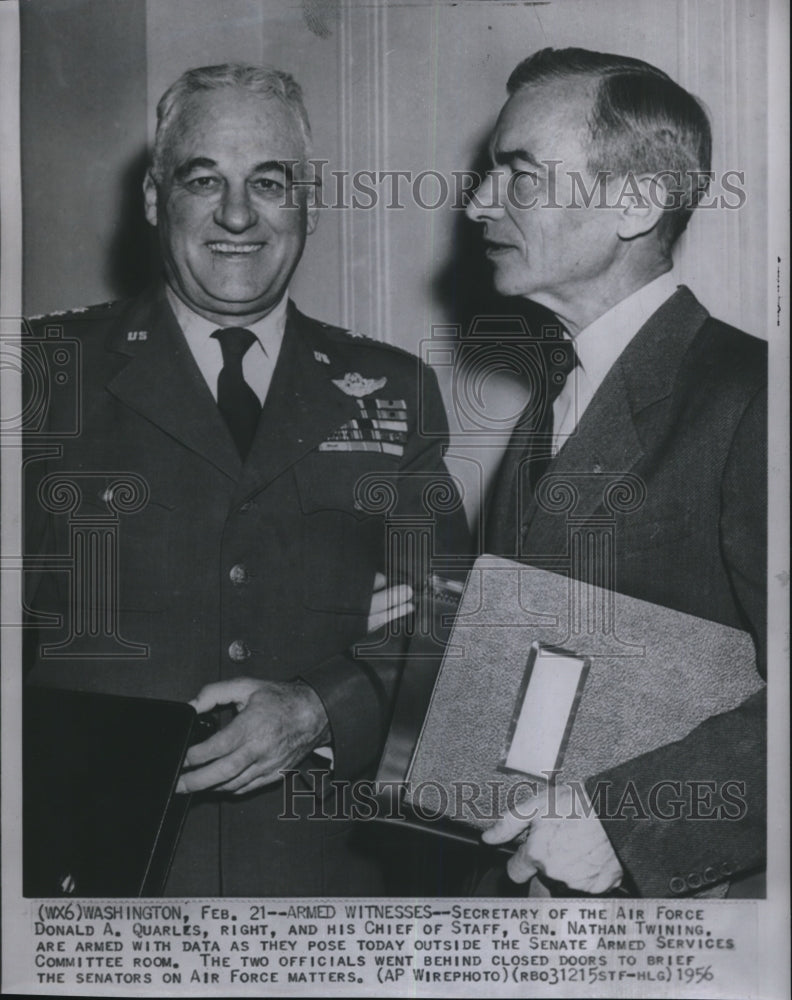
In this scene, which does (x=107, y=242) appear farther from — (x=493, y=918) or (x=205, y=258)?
(x=493, y=918)

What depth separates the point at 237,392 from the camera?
1.20 metres

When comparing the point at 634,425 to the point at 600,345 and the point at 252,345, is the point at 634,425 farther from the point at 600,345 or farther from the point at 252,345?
the point at 252,345

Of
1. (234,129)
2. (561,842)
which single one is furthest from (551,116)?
(561,842)

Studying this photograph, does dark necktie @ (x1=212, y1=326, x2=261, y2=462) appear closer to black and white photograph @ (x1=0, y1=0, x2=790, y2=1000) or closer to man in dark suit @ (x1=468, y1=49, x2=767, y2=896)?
black and white photograph @ (x1=0, y1=0, x2=790, y2=1000)

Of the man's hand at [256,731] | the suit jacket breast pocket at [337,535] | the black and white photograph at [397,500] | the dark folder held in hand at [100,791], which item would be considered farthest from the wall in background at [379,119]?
the dark folder held in hand at [100,791]

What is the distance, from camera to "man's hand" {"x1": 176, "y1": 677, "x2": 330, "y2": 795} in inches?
46.0

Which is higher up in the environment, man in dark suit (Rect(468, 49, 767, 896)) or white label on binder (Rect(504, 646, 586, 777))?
man in dark suit (Rect(468, 49, 767, 896))

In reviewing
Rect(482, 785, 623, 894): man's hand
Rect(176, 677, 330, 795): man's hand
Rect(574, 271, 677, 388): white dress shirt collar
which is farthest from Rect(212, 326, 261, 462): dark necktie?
Rect(482, 785, 623, 894): man's hand

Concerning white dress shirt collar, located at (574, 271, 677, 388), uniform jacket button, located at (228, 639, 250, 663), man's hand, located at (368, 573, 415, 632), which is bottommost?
uniform jacket button, located at (228, 639, 250, 663)

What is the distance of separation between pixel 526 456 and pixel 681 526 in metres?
0.18

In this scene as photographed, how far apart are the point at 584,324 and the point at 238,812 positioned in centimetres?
65

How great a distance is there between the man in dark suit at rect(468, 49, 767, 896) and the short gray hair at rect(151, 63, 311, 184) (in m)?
0.23

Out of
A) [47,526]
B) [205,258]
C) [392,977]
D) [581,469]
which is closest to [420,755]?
[392,977]

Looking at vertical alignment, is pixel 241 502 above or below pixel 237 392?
below
